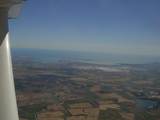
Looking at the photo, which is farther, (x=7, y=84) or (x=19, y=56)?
(x=19, y=56)

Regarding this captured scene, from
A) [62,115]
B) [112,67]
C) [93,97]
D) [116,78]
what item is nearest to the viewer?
[62,115]

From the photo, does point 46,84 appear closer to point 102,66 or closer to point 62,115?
point 62,115

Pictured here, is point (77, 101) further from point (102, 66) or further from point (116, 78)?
point (102, 66)

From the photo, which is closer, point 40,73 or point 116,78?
point 40,73

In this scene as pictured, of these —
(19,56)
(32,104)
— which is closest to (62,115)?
(32,104)

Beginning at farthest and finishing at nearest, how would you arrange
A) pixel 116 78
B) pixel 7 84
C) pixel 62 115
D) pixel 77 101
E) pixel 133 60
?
pixel 133 60 → pixel 116 78 → pixel 77 101 → pixel 62 115 → pixel 7 84

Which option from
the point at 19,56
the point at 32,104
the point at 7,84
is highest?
the point at 19,56

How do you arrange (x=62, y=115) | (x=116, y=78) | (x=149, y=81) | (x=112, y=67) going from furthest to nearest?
(x=112, y=67), (x=116, y=78), (x=149, y=81), (x=62, y=115)

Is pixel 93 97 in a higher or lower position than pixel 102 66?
lower

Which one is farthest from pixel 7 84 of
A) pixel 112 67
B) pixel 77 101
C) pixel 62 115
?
pixel 112 67
